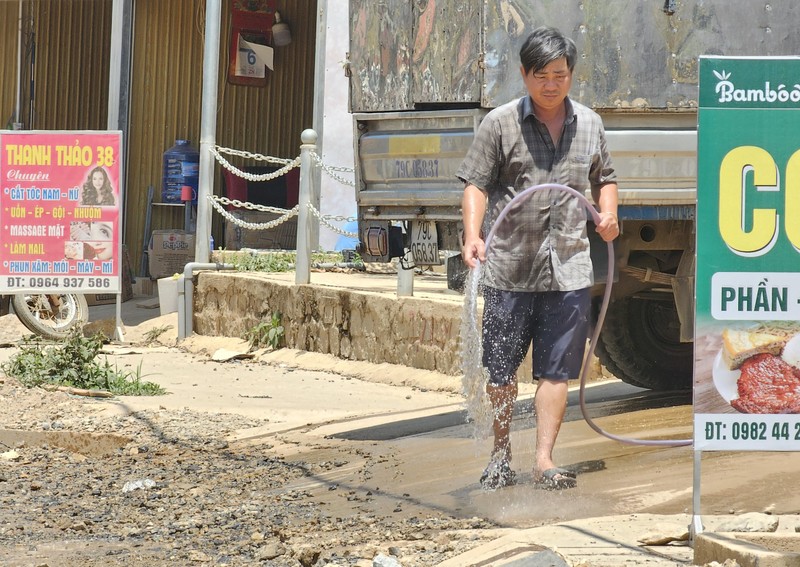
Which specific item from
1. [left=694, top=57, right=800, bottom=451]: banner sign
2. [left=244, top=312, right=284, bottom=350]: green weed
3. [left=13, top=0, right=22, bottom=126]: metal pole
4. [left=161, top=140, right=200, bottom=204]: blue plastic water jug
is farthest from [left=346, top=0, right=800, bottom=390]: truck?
[left=13, top=0, right=22, bottom=126]: metal pole

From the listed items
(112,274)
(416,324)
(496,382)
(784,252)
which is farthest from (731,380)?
(112,274)

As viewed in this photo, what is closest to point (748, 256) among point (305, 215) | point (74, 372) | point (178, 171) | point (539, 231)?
point (539, 231)

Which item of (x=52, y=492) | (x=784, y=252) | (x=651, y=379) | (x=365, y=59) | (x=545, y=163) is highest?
(x=365, y=59)

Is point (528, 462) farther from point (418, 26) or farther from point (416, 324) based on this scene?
point (416, 324)

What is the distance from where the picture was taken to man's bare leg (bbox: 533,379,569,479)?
17.2 ft

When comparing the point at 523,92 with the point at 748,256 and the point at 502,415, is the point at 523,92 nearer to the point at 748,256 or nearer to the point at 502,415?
the point at 502,415

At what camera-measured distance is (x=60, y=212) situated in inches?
463

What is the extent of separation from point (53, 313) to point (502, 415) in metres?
7.84

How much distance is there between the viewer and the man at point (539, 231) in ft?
→ 17.4

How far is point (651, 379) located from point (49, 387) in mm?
4022

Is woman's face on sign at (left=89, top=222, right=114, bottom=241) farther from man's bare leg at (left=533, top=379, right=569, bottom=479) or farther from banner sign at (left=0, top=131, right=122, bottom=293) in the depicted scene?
man's bare leg at (left=533, top=379, right=569, bottom=479)

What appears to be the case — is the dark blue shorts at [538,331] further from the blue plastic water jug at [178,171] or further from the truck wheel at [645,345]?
the blue plastic water jug at [178,171]

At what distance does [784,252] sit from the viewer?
13.6 ft

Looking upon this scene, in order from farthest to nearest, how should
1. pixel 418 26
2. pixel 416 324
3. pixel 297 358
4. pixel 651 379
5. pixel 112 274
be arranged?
pixel 112 274 → pixel 297 358 → pixel 416 324 → pixel 651 379 → pixel 418 26
